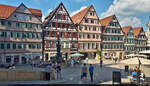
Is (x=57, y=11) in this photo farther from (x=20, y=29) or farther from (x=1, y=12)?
(x=1, y=12)

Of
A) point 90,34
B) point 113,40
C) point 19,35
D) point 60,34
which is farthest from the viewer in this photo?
point 113,40

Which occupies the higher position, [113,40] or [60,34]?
[60,34]

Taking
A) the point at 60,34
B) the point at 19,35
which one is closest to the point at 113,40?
the point at 60,34

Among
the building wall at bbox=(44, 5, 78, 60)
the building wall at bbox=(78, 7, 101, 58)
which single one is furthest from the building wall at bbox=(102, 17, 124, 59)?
the building wall at bbox=(44, 5, 78, 60)

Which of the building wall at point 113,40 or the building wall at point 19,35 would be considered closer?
the building wall at point 19,35

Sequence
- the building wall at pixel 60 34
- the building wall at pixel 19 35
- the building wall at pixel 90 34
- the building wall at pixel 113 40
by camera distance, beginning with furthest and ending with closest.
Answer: the building wall at pixel 113 40 → the building wall at pixel 90 34 → the building wall at pixel 60 34 → the building wall at pixel 19 35

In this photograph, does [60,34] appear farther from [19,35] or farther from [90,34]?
[19,35]

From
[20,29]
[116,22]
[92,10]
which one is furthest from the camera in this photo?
[116,22]

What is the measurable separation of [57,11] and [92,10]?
1084 cm

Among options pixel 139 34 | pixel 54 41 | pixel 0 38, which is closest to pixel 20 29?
pixel 0 38

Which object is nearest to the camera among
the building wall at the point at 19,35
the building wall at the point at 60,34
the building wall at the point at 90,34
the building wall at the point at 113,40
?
the building wall at the point at 19,35

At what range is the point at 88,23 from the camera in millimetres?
33594

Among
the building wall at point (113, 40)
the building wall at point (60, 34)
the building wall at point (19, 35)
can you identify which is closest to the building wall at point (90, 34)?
the building wall at point (60, 34)

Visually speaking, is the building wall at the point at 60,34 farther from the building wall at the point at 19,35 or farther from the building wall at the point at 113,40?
the building wall at the point at 113,40
